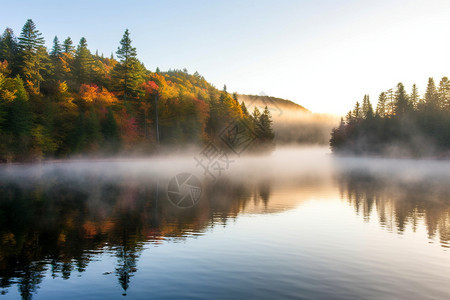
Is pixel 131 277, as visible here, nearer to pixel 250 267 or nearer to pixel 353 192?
pixel 250 267

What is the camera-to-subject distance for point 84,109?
299 feet

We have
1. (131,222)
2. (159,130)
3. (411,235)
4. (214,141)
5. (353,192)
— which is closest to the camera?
(411,235)

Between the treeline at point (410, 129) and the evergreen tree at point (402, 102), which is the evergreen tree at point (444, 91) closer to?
the treeline at point (410, 129)

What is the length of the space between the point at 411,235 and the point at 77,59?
113m

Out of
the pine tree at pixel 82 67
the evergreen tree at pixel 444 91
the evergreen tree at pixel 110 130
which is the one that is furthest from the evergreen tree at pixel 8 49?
the evergreen tree at pixel 444 91

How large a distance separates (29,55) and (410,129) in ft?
377

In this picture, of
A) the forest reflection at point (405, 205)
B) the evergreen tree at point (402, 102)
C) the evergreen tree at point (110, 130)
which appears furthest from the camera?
the evergreen tree at point (402, 102)

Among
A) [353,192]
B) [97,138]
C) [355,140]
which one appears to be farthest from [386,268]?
[355,140]

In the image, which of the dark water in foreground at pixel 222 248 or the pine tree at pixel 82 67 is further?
the pine tree at pixel 82 67

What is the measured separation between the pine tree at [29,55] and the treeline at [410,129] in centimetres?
11197

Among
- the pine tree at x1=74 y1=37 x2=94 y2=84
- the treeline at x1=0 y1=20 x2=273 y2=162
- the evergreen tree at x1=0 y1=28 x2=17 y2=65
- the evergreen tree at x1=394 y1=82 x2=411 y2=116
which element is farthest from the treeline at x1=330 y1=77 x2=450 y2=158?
the evergreen tree at x1=0 y1=28 x2=17 y2=65

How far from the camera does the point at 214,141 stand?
127m

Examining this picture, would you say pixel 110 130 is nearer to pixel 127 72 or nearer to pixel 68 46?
pixel 127 72

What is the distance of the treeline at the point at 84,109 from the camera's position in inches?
2844
